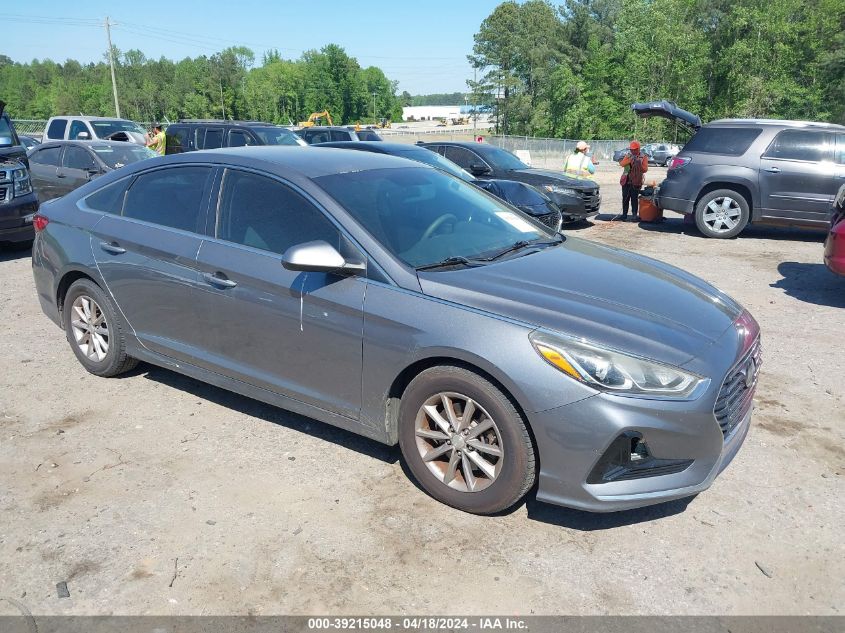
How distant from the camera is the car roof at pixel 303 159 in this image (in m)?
4.09

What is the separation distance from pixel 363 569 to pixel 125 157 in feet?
37.5

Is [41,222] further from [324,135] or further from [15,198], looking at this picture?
[324,135]

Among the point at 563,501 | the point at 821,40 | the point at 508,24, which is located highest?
the point at 508,24

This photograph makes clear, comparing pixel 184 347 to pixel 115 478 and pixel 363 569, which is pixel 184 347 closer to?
pixel 115 478

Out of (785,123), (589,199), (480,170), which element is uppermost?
(785,123)

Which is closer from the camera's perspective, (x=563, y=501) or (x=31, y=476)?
(x=563, y=501)

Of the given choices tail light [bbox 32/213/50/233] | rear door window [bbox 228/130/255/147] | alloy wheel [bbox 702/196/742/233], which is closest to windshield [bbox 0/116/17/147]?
rear door window [bbox 228/130/255/147]

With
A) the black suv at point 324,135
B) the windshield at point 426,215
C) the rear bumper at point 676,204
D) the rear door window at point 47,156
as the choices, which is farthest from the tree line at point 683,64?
the windshield at point 426,215

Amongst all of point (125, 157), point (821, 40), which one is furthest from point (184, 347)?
point (821, 40)

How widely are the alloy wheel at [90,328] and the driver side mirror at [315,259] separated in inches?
84.8

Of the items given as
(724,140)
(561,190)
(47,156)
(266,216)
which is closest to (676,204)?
(724,140)

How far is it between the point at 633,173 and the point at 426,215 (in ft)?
33.1

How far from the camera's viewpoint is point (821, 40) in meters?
46.6

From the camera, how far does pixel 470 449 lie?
329cm
